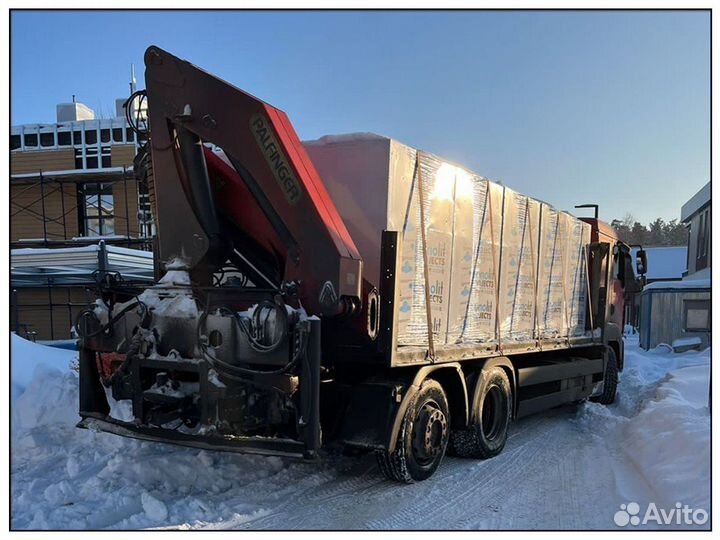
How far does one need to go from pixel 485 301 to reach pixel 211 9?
3.76 meters

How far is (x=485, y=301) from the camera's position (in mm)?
5965

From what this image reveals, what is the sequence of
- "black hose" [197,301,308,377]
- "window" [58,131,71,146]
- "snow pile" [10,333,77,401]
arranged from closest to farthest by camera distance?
"black hose" [197,301,308,377], "snow pile" [10,333,77,401], "window" [58,131,71,146]

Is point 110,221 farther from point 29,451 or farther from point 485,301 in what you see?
point 485,301

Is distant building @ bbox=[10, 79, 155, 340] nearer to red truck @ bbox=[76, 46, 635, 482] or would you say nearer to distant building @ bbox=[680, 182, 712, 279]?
red truck @ bbox=[76, 46, 635, 482]

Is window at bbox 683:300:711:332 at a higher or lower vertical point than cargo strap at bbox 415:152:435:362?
lower

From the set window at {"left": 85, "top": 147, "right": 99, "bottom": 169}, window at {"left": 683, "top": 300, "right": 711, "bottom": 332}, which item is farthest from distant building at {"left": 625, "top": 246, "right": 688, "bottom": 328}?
window at {"left": 85, "top": 147, "right": 99, "bottom": 169}

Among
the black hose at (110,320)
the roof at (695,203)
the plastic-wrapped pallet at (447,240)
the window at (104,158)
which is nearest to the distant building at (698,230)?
the roof at (695,203)

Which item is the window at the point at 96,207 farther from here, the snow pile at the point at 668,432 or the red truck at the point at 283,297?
the snow pile at the point at 668,432

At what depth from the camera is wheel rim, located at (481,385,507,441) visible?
20.7ft

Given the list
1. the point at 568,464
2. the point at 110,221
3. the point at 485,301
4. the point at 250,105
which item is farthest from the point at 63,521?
the point at 110,221

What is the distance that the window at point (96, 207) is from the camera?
16797 mm

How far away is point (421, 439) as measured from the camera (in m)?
5.07

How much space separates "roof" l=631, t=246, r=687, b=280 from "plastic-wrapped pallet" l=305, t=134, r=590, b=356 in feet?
117

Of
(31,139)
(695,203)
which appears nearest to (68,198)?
(31,139)
